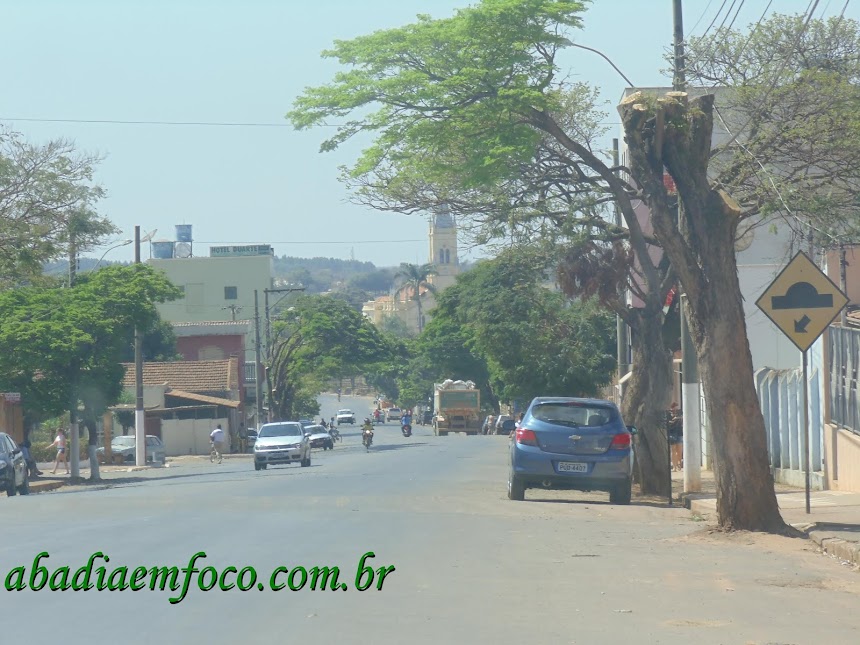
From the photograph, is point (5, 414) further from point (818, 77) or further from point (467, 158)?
point (818, 77)

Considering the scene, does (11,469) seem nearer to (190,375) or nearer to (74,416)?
(74,416)

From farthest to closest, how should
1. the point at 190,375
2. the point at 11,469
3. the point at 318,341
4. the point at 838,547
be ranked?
the point at 318,341 < the point at 190,375 < the point at 11,469 < the point at 838,547

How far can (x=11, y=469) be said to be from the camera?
25.1m

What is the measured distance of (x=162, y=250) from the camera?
10269 centimetres

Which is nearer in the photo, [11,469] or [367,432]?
[11,469]

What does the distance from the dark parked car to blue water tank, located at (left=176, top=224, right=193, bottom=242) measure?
76.8m

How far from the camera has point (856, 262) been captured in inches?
1167

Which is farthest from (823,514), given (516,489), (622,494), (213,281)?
(213,281)

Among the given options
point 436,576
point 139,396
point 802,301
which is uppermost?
point 802,301

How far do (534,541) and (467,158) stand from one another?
7871 mm

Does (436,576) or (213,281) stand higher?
(213,281)

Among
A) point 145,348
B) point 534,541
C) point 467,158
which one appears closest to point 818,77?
point 467,158

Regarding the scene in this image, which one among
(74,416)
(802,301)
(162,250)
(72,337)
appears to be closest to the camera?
(802,301)

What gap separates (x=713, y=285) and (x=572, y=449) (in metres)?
4.80
